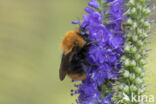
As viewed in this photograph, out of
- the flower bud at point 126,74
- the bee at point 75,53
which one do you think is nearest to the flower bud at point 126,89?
the flower bud at point 126,74

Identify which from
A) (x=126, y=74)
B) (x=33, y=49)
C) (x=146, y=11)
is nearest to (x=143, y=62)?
(x=126, y=74)

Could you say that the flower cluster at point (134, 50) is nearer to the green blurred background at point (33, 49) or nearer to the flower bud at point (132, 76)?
the flower bud at point (132, 76)

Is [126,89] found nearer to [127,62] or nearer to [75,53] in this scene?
[127,62]

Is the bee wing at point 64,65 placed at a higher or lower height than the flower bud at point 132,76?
higher

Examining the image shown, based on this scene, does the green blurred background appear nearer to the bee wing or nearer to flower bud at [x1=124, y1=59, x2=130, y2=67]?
the bee wing

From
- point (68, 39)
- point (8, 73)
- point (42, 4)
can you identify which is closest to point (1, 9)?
point (42, 4)

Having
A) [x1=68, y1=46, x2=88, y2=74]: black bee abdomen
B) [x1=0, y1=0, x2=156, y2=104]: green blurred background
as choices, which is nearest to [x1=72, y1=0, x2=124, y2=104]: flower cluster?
[x1=68, y1=46, x2=88, y2=74]: black bee abdomen
